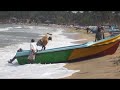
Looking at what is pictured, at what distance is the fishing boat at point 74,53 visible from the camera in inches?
343

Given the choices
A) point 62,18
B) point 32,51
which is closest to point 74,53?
point 32,51

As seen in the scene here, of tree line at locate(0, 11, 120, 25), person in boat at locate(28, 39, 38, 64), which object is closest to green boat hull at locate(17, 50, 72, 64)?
person in boat at locate(28, 39, 38, 64)

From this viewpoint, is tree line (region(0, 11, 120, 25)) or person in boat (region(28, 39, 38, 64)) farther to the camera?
tree line (region(0, 11, 120, 25))

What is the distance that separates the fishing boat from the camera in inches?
343

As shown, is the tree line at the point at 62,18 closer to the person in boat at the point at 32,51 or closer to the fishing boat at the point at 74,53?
the fishing boat at the point at 74,53

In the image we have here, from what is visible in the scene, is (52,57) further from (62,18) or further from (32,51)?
(62,18)

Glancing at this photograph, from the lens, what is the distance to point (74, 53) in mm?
8781

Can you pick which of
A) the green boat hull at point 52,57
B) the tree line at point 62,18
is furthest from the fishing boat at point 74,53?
the tree line at point 62,18

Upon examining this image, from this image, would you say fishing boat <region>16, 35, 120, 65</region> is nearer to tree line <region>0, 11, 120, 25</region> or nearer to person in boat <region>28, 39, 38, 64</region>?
person in boat <region>28, 39, 38, 64</region>

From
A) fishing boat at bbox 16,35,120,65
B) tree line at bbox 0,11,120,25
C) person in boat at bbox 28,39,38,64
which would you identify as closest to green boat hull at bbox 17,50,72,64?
fishing boat at bbox 16,35,120,65

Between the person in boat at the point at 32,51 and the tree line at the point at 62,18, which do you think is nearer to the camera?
the person in boat at the point at 32,51

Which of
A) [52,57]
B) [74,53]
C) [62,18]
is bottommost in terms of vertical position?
[52,57]
